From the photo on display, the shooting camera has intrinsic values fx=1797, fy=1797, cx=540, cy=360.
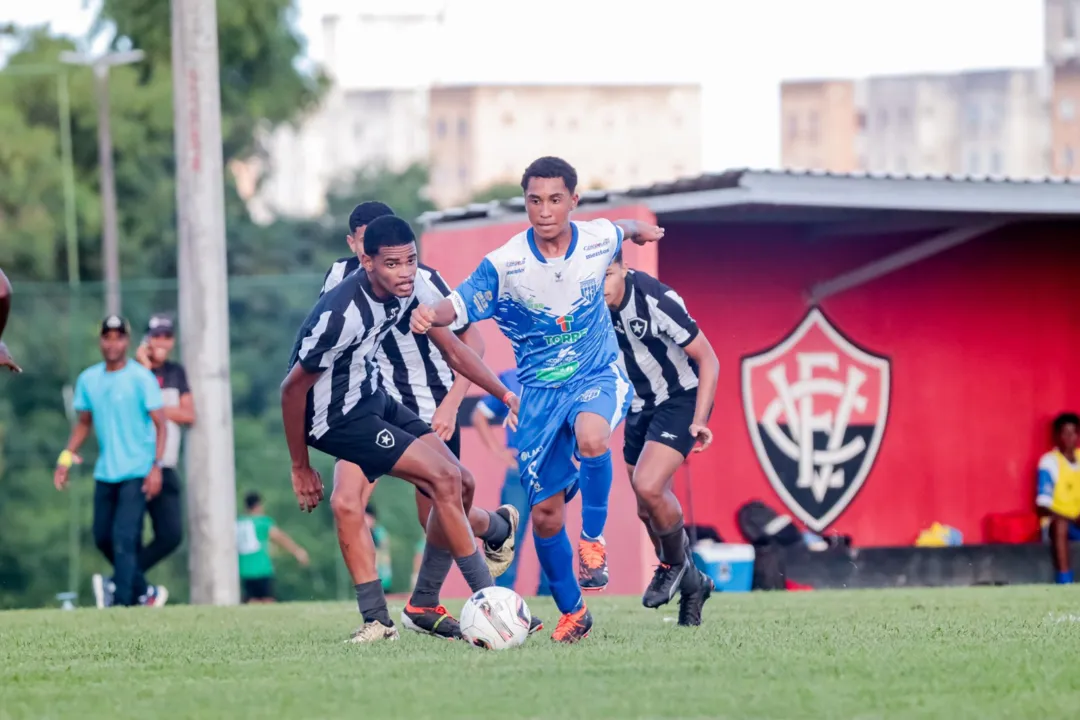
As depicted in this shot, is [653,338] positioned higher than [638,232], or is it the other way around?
[638,232]

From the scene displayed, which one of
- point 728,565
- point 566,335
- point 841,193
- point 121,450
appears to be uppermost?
point 841,193

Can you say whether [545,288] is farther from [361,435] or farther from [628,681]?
[628,681]

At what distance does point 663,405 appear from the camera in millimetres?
9125

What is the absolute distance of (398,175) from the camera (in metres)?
55.8

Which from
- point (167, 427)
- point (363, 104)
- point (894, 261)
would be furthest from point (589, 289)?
point (363, 104)

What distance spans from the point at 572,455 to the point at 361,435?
3.09 ft

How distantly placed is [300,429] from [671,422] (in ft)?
7.18

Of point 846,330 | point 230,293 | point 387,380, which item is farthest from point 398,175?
point 387,380

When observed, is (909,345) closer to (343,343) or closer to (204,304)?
(204,304)

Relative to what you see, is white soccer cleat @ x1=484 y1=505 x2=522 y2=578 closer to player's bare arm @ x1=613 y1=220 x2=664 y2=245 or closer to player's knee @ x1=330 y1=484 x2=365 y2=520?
player's knee @ x1=330 y1=484 x2=365 y2=520

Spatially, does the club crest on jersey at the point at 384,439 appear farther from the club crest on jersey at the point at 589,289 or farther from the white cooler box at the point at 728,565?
the white cooler box at the point at 728,565

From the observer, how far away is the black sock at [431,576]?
27.1ft

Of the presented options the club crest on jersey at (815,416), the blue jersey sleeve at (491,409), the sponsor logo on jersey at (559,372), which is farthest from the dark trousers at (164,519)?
the club crest on jersey at (815,416)

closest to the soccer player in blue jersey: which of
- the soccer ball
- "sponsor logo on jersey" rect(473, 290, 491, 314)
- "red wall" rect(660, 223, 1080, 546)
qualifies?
"sponsor logo on jersey" rect(473, 290, 491, 314)
